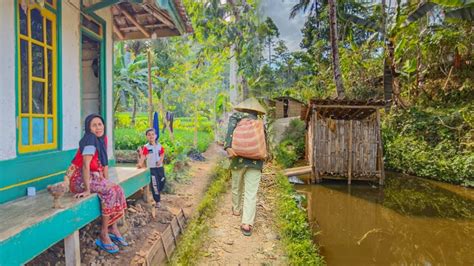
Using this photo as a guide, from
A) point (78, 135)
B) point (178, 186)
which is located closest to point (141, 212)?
point (78, 135)

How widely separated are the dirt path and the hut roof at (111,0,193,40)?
11.2 feet

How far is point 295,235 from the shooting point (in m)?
4.82

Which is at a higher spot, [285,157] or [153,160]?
[153,160]

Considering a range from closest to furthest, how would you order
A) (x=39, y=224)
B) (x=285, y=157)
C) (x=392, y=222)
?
(x=39, y=224) < (x=392, y=222) < (x=285, y=157)

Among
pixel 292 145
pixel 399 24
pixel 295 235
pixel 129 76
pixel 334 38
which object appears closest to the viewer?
pixel 295 235

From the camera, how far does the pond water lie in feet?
16.9

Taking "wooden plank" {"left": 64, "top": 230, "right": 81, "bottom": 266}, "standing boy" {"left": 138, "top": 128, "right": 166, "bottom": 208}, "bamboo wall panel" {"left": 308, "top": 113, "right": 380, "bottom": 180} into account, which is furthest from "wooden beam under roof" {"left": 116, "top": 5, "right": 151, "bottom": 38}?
"bamboo wall panel" {"left": 308, "top": 113, "right": 380, "bottom": 180}

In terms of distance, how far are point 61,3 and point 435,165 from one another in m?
11.5

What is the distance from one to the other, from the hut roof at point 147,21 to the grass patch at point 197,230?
323 centimetres

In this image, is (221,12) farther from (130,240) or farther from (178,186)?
(130,240)

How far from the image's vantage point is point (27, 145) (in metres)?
3.35

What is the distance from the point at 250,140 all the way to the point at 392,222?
4368 mm

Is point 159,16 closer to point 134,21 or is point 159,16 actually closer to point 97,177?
point 134,21

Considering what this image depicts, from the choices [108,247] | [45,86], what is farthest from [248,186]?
[45,86]
